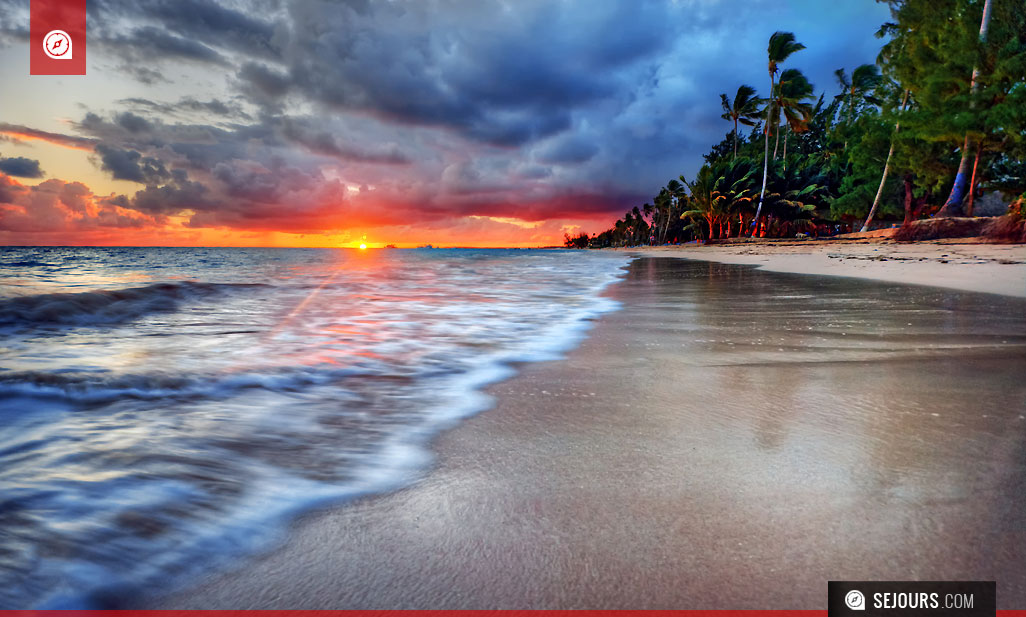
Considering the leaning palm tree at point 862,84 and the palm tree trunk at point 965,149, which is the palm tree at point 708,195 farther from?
the palm tree trunk at point 965,149

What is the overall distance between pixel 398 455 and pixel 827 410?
176 centimetres

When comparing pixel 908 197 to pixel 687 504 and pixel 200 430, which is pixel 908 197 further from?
pixel 200 430

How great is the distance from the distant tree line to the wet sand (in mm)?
19910

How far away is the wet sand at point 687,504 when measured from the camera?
1.09m

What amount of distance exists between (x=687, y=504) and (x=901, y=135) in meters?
29.4

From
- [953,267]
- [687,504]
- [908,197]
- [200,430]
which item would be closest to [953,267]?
[953,267]

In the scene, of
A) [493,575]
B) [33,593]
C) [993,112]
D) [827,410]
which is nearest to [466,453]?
[493,575]

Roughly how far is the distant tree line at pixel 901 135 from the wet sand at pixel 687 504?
19910 mm

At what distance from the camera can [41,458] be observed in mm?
1892

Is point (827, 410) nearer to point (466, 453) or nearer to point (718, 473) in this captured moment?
point (718, 473)

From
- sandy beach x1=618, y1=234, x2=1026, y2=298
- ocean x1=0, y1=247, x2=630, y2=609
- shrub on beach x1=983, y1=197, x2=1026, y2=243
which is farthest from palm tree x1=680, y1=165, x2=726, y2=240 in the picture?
ocean x1=0, y1=247, x2=630, y2=609

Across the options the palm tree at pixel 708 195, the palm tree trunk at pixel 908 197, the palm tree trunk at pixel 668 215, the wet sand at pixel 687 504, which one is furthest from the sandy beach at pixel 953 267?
the palm tree trunk at pixel 668 215

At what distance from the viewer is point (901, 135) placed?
2358 cm

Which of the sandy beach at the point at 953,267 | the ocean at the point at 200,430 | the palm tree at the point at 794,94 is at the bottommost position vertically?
the ocean at the point at 200,430
